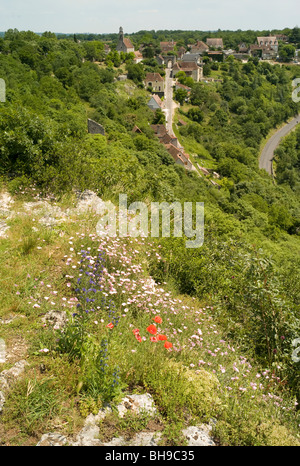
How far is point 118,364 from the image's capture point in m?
3.26

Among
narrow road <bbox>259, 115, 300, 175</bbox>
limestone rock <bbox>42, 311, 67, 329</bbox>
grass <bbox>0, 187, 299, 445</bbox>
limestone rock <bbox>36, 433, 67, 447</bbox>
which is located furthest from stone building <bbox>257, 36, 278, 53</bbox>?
limestone rock <bbox>36, 433, 67, 447</bbox>

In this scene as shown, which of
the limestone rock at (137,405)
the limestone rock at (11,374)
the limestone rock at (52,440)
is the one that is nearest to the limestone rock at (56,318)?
the limestone rock at (11,374)

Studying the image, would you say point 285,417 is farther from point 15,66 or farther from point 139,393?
point 15,66

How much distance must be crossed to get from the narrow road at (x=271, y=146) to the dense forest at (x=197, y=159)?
5.95 ft

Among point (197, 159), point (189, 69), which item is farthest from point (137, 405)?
point (189, 69)

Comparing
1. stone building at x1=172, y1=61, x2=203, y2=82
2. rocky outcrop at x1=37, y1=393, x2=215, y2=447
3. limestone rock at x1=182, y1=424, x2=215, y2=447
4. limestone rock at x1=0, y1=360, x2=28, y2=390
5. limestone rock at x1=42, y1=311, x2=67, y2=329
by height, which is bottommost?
limestone rock at x1=182, y1=424, x2=215, y2=447

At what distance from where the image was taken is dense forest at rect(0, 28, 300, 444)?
4.80m

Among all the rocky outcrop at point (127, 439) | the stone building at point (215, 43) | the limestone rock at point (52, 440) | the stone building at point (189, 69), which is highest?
the stone building at point (215, 43)

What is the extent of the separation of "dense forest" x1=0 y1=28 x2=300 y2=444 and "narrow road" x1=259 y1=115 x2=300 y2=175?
1.81 metres

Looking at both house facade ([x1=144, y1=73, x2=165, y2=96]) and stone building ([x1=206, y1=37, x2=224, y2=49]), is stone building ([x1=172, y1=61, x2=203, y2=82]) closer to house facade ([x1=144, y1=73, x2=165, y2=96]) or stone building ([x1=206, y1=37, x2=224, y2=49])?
house facade ([x1=144, y1=73, x2=165, y2=96])

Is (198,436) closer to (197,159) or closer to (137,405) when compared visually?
(137,405)

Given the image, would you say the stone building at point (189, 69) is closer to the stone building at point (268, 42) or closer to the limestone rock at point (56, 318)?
the stone building at point (268, 42)

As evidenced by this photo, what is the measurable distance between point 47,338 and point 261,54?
468ft

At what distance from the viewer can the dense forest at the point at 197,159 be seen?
15.8ft
